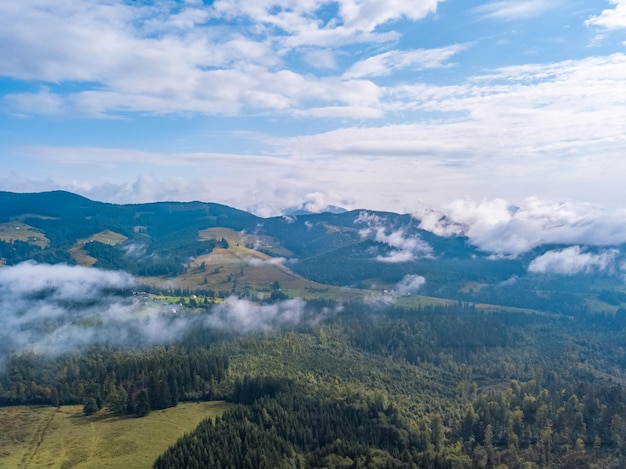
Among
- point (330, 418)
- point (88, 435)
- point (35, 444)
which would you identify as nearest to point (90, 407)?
point (88, 435)

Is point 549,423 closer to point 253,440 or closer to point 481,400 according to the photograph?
point 481,400

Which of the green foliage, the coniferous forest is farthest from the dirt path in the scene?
the coniferous forest

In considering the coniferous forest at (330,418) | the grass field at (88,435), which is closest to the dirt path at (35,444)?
the grass field at (88,435)

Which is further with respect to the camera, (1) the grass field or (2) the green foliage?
(2) the green foliage

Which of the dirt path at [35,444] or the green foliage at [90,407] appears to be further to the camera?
the green foliage at [90,407]

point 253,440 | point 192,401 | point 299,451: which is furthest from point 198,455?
point 192,401

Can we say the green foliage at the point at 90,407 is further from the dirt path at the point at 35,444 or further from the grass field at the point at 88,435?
the dirt path at the point at 35,444

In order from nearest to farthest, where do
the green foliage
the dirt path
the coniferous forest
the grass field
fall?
1. the dirt path
2. the grass field
3. the coniferous forest
4. the green foliage

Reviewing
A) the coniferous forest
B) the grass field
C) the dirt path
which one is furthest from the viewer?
the coniferous forest

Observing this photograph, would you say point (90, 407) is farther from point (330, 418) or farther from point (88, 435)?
point (330, 418)

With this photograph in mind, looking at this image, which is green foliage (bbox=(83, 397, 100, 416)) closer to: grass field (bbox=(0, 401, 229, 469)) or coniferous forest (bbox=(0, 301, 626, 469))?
coniferous forest (bbox=(0, 301, 626, 469))
